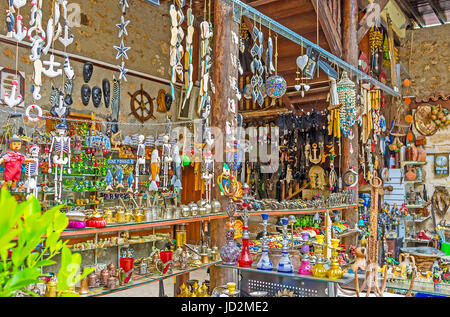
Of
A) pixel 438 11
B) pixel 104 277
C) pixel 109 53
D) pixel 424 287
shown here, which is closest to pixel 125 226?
pixel 104 277

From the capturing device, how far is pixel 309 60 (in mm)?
5191

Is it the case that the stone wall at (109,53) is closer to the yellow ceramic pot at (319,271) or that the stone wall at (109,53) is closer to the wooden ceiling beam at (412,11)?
the yellow ceramic pot at (319,271)

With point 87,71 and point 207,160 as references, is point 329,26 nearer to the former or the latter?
point 207,160

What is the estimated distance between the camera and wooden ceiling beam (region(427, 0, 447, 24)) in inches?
379

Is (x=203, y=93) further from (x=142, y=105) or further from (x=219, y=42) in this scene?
(x=142, y=105)

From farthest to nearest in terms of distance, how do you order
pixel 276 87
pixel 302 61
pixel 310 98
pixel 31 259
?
pixel 310 98, pixel 302 61, pixel 276 87, pixel 31 259

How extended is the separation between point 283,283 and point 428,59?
9.76 metres

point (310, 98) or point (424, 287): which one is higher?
point (310, 98)

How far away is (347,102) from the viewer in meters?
6.23

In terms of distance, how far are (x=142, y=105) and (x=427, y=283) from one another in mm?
6496

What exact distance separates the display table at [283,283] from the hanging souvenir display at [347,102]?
12.8ft

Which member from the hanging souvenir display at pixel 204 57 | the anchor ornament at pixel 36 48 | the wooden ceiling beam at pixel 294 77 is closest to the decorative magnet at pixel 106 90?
the wooden ceiling beam at pixel 294 77
